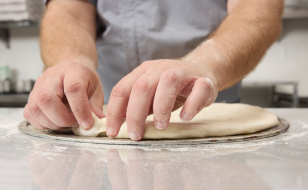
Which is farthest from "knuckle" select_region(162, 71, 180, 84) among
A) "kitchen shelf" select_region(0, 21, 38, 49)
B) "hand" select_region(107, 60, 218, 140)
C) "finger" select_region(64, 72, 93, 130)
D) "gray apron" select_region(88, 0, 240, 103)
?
"kitchen shelf" select_region(0, 21, 38, 49)

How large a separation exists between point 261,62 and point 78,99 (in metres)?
2.60

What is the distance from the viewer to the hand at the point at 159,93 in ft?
1.51

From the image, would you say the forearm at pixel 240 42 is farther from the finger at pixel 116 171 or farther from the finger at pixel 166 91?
the finger at pixel 116 171

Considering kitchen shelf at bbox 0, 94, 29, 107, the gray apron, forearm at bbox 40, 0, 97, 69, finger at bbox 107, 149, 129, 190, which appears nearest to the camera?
finger at bbox 107, 149, 129, 190

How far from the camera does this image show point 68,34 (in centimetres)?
96

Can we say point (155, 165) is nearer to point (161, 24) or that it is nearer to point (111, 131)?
point (111, 131)

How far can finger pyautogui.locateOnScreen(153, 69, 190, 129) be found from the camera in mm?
455

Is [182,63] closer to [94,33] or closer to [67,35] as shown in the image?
[67,35]

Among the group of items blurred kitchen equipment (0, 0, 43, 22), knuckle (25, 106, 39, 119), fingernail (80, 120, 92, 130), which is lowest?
fingernail (80, 120, 92, 130)

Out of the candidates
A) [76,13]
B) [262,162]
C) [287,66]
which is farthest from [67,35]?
[287,66]

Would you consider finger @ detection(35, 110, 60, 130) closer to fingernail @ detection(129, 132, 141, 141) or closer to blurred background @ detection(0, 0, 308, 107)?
fingernail @ detection(129, 132, 141, 141)

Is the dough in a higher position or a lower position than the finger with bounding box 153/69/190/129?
lower

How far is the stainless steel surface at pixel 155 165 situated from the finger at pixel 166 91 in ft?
0.23

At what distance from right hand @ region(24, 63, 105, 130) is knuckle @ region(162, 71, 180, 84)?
207 millimetres
